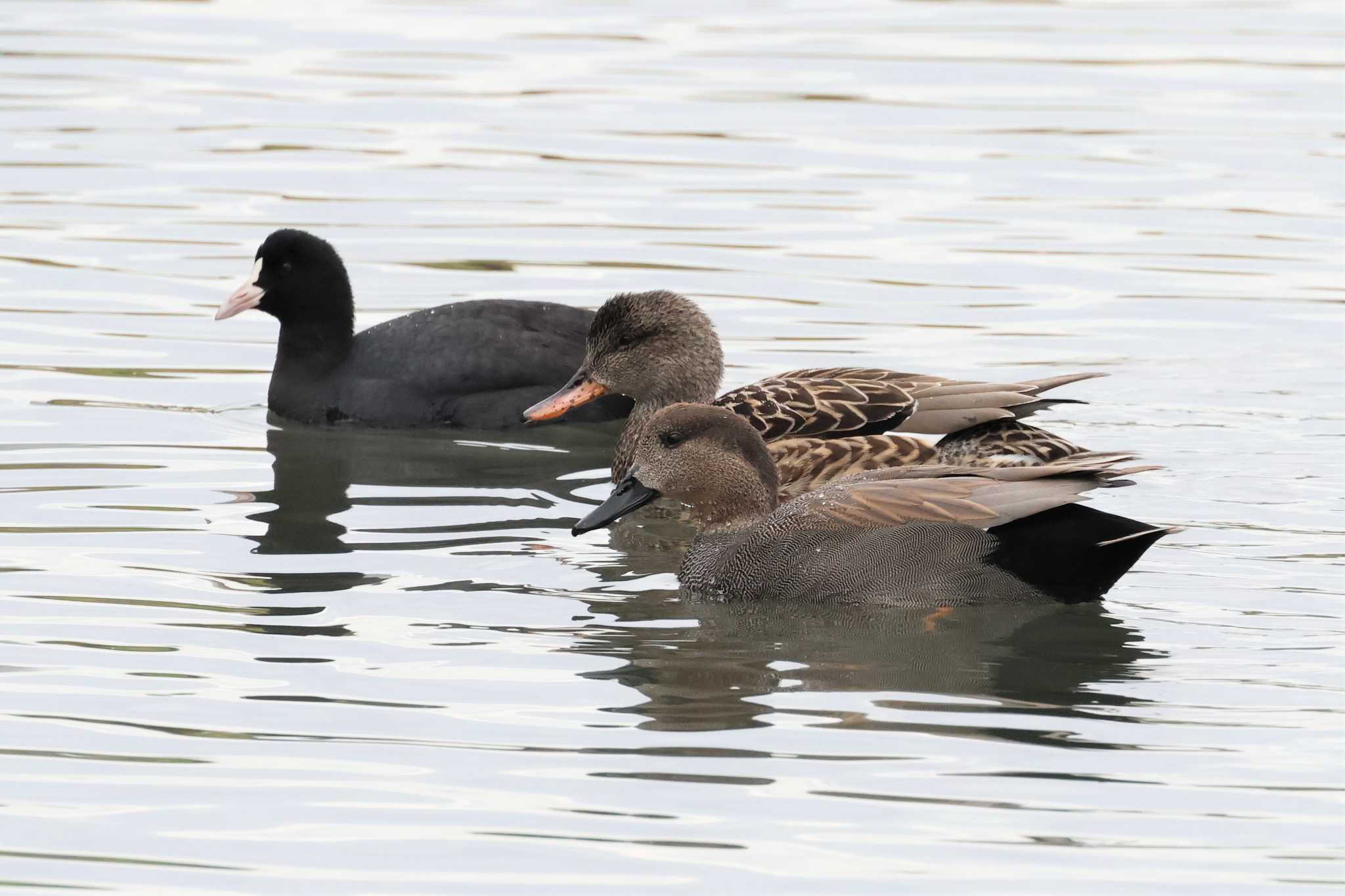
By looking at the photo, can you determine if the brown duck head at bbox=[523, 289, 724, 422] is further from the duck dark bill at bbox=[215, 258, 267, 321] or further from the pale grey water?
the duck dark bill at bbox=[215, 258, 267, 321]

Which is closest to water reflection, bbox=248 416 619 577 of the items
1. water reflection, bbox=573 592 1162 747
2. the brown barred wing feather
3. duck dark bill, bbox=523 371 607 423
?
duck dark bill, bbox=523 371 607 423

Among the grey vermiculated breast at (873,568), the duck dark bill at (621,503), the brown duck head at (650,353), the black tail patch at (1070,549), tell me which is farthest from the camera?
the brown duck head at (650,353)

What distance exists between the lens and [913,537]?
26.4ft

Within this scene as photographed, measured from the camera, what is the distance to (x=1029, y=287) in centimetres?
1376

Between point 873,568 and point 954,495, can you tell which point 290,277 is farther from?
point 954,495

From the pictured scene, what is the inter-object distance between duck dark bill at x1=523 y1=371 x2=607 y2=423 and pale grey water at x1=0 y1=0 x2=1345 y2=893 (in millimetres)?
266

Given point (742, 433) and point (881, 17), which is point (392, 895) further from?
point (881, 17)

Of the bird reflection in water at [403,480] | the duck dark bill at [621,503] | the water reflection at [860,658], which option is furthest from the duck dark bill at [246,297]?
the water reflection at [860,658]

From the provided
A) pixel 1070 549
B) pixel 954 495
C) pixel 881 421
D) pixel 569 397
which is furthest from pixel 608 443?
pixel 1070 549

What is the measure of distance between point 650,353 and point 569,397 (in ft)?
1.45

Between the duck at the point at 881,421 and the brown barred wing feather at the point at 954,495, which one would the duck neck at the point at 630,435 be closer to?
the duck at the point at 881,421

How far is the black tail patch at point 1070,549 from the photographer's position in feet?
25.7

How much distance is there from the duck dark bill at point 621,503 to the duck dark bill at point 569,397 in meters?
2.07

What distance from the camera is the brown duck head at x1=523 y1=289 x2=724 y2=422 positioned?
1062 centimetres
